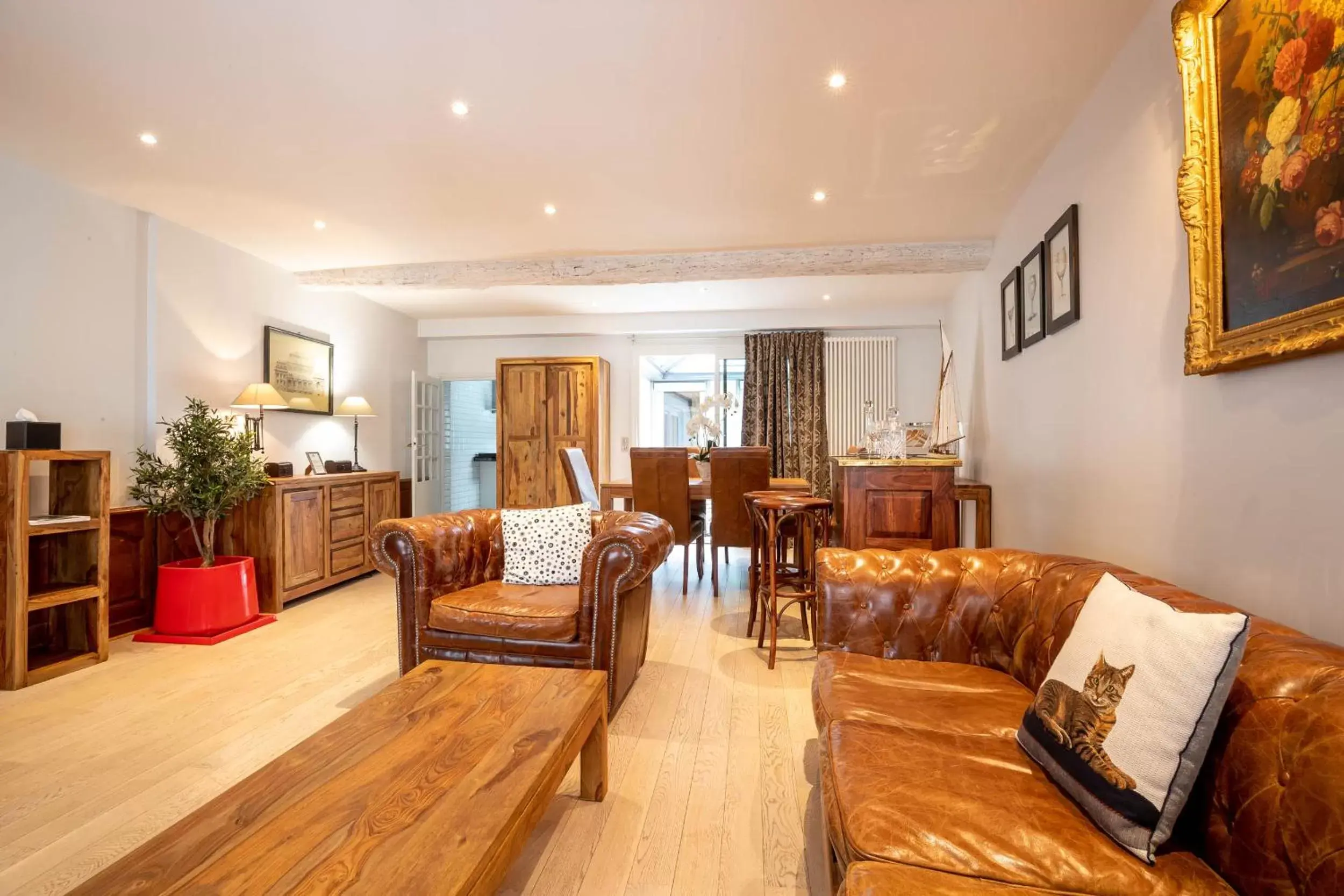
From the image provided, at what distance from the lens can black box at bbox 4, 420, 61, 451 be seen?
2652 millimetres

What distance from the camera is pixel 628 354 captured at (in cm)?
655

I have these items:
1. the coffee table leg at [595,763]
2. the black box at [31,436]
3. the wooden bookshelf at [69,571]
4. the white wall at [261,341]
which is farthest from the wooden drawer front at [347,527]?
the coffee table leg at [595,763]

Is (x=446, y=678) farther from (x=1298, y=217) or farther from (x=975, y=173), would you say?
(x=975, y=173)

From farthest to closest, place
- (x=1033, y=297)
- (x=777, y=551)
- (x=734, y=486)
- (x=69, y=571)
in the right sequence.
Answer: (x=734, y=486), (x=777, y=551), (x=1033, y=297), (x=69, y=571)

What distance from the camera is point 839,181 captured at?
313 cm

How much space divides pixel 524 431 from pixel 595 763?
493cm

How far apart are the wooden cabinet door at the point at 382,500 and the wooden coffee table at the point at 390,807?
351 centimetres

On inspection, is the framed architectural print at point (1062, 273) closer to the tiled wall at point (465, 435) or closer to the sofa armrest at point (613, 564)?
the sofa armrest at point (613, 564)

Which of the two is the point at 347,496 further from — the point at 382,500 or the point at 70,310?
the point at 70,310

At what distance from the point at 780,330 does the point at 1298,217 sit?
515cm

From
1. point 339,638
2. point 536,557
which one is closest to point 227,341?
point 339,638

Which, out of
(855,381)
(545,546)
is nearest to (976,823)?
(545,546)

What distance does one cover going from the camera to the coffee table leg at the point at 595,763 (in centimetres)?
165

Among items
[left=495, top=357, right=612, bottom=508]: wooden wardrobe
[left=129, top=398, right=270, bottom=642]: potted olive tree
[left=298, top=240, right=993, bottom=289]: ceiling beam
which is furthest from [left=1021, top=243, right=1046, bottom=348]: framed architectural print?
[left=129, top=398, right=270, bottom=642]: potted olive tree
